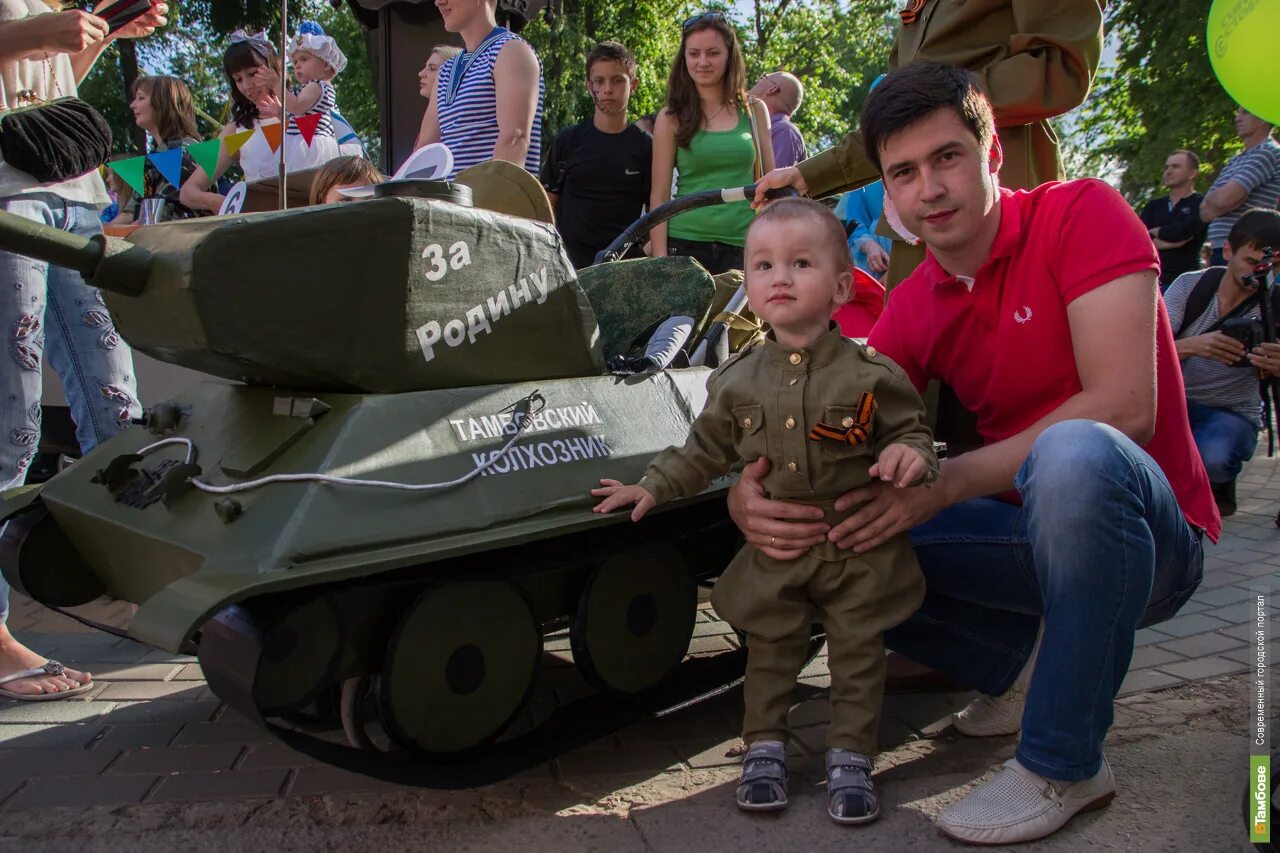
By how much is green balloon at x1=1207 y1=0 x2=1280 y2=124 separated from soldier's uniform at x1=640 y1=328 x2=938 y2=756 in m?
1.77

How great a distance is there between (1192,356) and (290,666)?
4886mm

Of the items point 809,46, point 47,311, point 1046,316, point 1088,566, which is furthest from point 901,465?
point 809,46

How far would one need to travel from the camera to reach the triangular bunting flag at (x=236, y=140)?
16.0ft

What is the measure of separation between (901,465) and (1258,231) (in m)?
3.93

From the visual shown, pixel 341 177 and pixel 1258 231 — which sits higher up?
pixel 341 177

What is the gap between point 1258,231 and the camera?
505 cm

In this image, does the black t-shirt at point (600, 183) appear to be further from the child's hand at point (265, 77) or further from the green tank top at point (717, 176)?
the child's hand at point (265, 77)

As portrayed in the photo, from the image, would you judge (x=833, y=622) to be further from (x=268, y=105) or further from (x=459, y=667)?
(x=268, y=105)

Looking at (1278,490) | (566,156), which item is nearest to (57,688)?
(566,156)

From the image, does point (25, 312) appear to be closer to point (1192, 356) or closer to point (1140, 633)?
point (1140, 633)

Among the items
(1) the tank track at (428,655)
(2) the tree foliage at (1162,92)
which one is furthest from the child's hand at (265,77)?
(2) the tree foliage at (1162,92)

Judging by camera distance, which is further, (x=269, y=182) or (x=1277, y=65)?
(x=269, y=182)

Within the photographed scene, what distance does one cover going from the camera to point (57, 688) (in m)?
3.15

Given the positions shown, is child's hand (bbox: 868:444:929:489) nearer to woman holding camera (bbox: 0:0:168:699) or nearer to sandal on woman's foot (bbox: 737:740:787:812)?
sandal on woman's foot (bbox: 737:740:787:812)
